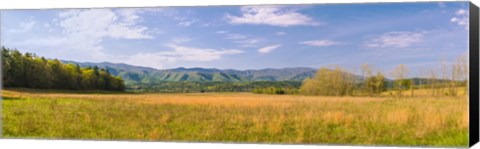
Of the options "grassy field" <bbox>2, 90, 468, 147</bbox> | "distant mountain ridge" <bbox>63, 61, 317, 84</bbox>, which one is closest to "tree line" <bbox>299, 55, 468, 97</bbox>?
"grassy field" <bbox>2, 90, 468, 147</bbox>

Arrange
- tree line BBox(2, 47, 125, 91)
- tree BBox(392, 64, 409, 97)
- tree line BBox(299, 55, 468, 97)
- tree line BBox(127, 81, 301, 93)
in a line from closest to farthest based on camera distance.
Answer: tree line BBox(299, 55, 468, 97) < tree BBox(392, 64, 409, 97) < tree line BBox(127, 81, 301, 93) < tree line BBox(2, 47, 125, 91)

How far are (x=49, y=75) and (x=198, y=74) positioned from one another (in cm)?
268

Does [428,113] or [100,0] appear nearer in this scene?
[428,113]

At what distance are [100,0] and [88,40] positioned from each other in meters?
0.71

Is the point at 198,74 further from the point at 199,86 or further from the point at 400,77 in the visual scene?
the point at 400,77

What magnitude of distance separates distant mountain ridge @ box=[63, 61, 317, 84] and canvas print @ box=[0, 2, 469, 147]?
0.02 m

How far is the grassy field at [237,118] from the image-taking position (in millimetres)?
12961

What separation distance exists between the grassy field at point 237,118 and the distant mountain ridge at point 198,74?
31cm

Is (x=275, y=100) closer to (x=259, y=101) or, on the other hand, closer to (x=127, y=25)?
(x=259, y=101)

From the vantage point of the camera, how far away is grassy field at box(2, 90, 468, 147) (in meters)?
13.0

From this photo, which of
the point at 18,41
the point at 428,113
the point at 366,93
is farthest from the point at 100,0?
the point at 428,113

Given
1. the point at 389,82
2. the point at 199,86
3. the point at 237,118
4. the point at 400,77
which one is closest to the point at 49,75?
the point at 199,86

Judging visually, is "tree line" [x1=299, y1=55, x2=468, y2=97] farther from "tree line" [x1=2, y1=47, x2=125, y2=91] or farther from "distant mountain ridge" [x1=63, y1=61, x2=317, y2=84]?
"tree line" [x1=2, y1=47, x2=125, y2=91]

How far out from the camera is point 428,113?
1299cm
